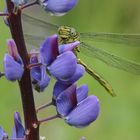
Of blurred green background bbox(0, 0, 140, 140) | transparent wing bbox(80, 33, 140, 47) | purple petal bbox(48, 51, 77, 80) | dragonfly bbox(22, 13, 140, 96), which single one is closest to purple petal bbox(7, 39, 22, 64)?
purple petal bbox(48, 51, 77, 80)

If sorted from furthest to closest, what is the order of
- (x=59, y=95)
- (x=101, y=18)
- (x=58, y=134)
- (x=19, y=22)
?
(x=101, y=18)
(x=58, y=134)
(x=59, y=95)
(x=19, y=22)

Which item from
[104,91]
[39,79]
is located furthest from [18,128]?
[104,91]

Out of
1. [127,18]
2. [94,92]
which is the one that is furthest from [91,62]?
[127,18]

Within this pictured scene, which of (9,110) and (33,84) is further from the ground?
(33,84)

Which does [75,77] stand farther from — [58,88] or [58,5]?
[58,5]

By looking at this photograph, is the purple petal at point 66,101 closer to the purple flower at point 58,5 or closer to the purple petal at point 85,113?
the purple petal at point 85,113

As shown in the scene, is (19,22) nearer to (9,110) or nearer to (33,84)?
(33,84)

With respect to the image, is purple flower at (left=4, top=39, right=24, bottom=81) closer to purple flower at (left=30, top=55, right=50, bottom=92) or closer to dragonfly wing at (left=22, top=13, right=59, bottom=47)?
purple flower at (left=30, top=55, right=50, bottom=92)
